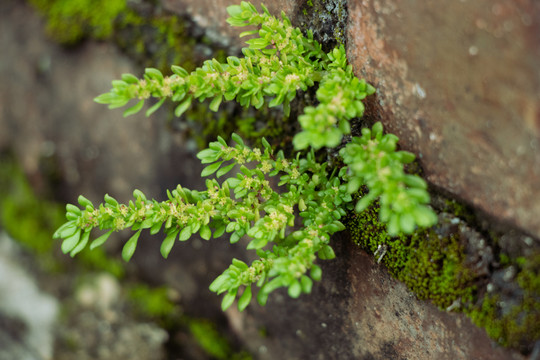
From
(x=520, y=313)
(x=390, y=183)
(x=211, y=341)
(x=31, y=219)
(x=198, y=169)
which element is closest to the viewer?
(x=390, y=183)

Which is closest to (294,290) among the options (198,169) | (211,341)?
(198,169)

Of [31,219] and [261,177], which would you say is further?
[31,219]

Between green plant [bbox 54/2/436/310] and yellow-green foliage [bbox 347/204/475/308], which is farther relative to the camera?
yellow-green foliage [bbox 347/204/475/308]

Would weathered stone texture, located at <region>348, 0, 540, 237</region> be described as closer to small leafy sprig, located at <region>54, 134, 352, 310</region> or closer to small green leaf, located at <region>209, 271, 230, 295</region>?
small leafy sprig, located at <region>54, 134, 352, 310</region>

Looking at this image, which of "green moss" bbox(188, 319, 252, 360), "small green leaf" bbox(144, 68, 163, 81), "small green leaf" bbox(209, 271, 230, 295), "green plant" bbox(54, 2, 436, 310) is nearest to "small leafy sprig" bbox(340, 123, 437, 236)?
"green plant" bbox(54, 2, 436, 310)

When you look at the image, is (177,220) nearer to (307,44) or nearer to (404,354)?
(307,44)

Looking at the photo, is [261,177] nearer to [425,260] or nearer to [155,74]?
[155,74]

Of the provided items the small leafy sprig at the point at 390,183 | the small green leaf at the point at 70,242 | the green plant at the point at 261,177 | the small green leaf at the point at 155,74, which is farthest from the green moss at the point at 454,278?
the small green leaf at the point at 70,242

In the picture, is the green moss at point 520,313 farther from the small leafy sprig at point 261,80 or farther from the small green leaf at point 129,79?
the small green leaf at point 129,79
